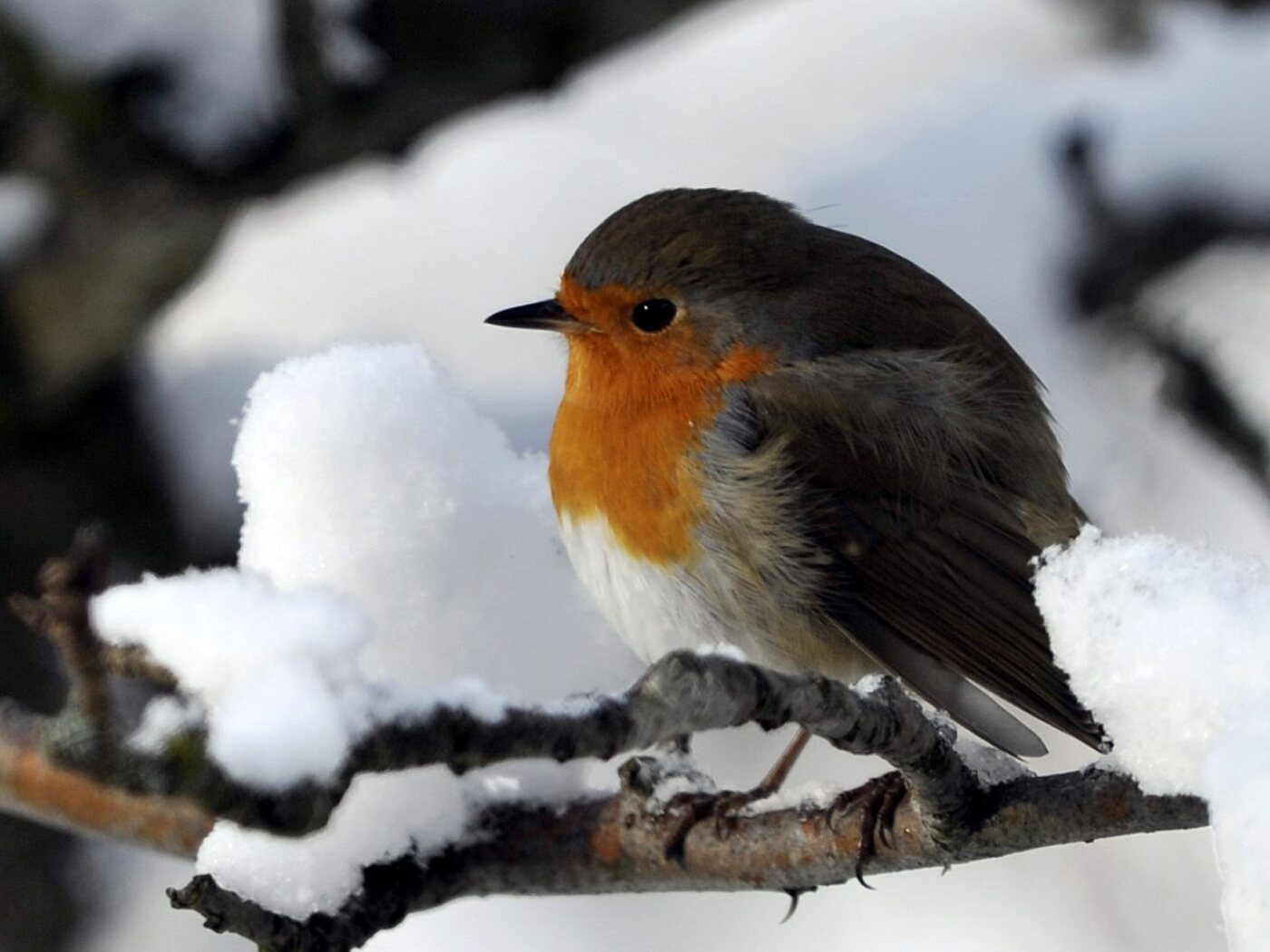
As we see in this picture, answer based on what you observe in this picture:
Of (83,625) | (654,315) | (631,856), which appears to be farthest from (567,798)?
(83,625)

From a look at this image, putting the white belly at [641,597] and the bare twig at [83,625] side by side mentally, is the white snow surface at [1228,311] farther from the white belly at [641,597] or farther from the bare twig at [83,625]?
the bare twig at [83,625]

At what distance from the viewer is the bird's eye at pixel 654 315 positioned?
9.57 feet

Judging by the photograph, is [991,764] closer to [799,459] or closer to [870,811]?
[870,811]

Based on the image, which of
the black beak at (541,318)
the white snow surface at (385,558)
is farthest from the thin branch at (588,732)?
the black beak at (541,318)

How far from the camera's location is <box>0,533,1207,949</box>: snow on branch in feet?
3.66

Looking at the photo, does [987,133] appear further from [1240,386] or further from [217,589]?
[217,589]

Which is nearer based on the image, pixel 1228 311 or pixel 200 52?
pixel 200 52

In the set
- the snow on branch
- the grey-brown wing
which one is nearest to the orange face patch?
the grey-brown wing

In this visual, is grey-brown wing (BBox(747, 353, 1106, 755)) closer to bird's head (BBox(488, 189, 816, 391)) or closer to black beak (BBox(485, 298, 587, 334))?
bird's head (BBox(488, 189, 816, 391))

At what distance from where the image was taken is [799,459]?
2.77 m

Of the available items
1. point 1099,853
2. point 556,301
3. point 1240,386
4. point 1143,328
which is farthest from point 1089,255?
point 556,301

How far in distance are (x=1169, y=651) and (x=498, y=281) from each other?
130 inches

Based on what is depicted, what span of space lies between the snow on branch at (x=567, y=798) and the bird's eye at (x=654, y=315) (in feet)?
2.91

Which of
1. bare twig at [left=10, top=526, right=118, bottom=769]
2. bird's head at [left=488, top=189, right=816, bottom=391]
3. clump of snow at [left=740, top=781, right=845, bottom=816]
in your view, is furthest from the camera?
bird's head at [left=488, top=189, right=816, bottom=391]
